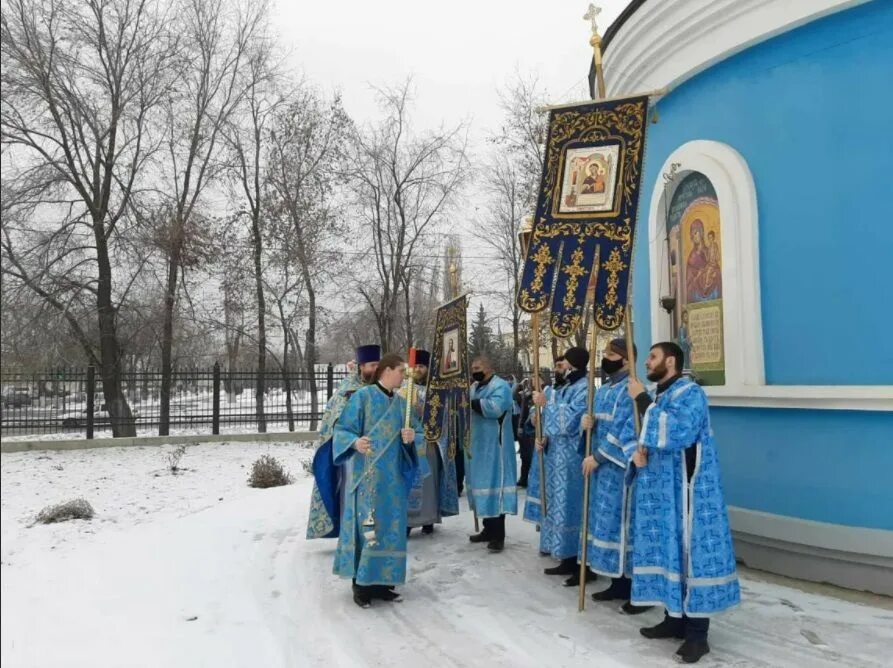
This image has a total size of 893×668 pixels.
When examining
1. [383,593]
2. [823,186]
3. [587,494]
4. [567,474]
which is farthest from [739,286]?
[383,593]

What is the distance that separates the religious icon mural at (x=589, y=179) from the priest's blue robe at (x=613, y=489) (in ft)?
4.14

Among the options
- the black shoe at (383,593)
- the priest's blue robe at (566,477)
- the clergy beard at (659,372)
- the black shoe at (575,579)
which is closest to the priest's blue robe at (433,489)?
the priest's blue robe at (566,477)

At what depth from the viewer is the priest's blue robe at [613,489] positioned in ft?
15.1

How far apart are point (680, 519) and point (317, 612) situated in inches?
99.4

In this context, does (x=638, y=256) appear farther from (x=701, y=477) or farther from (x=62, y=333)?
(x=62, y=333)

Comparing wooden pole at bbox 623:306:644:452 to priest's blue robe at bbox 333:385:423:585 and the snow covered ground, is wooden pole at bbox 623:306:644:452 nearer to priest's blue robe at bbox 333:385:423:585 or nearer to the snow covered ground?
the snow covered ground

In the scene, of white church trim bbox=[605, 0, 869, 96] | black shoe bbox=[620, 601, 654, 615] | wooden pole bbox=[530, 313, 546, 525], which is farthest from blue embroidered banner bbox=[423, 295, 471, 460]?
white church trim bbox=[605, 0, 869, 96]

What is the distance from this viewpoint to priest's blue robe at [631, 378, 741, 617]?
382 centimetres

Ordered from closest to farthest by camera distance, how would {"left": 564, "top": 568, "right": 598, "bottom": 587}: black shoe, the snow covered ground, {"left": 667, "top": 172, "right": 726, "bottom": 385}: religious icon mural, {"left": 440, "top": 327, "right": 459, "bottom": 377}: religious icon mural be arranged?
1. the snow covered ground
2. {"left": 564, "top": 568, "right": 598, "bottom": 587}: black shoe
3. {"left": 667, "top": 172, "right": 726, "bottom": 385}: religious icon mural
4. {"left": 440, "top": 327, "right": 459, "bottom": 377}: religious icon mural

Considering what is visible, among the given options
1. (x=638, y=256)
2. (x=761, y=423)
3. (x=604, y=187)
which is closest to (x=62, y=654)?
(x=604, y=187)

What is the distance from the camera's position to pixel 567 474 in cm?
556

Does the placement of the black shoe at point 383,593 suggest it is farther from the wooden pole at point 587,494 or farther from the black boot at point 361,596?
the wooden pole at point 587,494

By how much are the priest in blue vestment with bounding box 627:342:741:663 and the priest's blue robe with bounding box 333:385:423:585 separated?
5.56 ft

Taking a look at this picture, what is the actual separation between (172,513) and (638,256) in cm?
644
